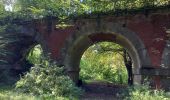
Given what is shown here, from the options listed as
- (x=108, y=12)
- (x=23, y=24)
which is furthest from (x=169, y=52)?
(x=23, y=24)

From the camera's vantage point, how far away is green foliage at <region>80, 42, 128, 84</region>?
21288 millimetres

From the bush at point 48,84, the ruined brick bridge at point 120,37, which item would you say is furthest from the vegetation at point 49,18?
the ruined brick bridge at point 120,37

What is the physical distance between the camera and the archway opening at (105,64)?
68.1 ft

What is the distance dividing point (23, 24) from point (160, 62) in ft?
24.3

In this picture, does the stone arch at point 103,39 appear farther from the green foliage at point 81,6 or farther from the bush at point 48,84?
the bush at point 48,84

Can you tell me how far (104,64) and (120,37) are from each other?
995 cm

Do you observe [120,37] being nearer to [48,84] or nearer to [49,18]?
[49,18]

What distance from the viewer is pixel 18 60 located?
19.0m

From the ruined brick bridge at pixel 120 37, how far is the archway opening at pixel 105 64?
14.5ft

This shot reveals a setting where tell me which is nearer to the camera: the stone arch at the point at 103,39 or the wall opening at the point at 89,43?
the stone arch at the point at 103,39

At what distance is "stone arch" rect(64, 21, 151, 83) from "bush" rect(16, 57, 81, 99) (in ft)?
4.83

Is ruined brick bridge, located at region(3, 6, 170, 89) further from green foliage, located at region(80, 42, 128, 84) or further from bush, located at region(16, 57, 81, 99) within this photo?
green foliage, located at region(80, 42, 128, 84)

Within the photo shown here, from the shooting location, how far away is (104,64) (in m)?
24.7

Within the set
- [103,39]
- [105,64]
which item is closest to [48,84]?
[103,39]
